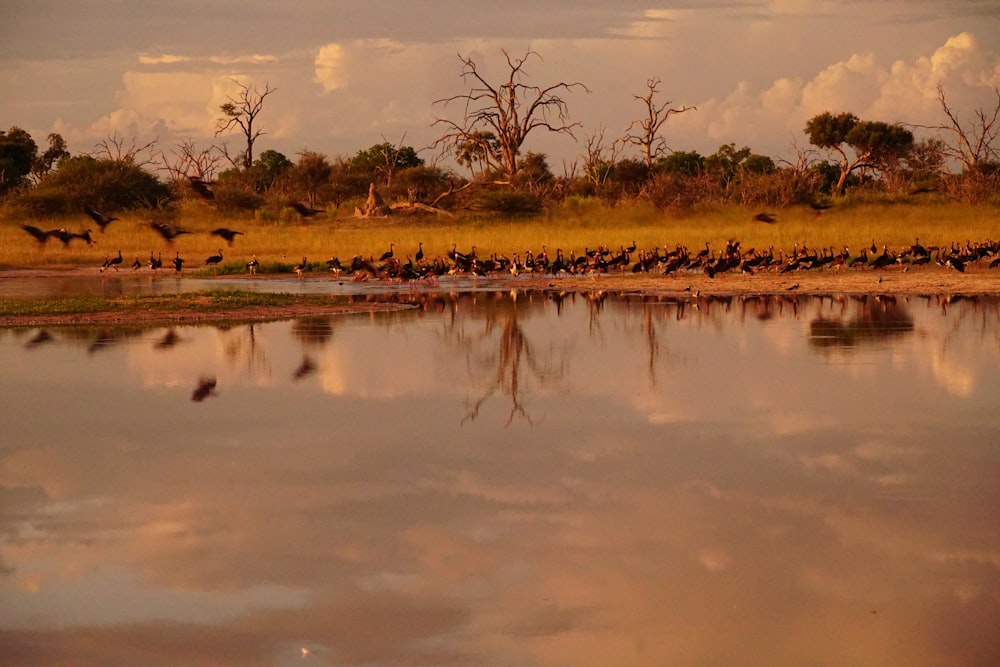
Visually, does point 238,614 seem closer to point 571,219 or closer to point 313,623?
point 313,623

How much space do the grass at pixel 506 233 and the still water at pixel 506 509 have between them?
2614 cm

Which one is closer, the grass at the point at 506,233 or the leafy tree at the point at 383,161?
the grass at the point at 506,233

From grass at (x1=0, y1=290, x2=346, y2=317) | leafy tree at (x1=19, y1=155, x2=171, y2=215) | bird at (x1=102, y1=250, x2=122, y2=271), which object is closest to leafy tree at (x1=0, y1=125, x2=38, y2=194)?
leafy tree at (x1=19, y1=155, x2=171, y2=215)

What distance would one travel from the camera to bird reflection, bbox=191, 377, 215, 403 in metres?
15.4

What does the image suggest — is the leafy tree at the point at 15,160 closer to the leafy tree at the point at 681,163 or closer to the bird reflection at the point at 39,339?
the leafy tree at the point at 681,163

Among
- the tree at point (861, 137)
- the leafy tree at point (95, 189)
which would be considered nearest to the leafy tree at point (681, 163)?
the tree at point (861, 137)

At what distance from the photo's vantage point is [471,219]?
5516 centimetres

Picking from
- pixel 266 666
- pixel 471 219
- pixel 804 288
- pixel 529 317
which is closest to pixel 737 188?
pixel 471 219

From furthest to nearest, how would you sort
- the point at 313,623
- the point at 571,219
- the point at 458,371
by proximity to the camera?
the point at 571,219, the point at 458,371, the point at 313,623

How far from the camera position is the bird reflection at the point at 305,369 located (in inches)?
671

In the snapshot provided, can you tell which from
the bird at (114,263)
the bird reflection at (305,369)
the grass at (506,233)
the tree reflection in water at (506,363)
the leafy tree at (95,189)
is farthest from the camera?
the leafy tree at (95,189)

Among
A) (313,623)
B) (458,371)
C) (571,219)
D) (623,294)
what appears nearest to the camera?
(313,623)

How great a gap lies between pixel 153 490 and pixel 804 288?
951 inches

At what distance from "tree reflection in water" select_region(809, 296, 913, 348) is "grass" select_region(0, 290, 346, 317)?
1066 cm
